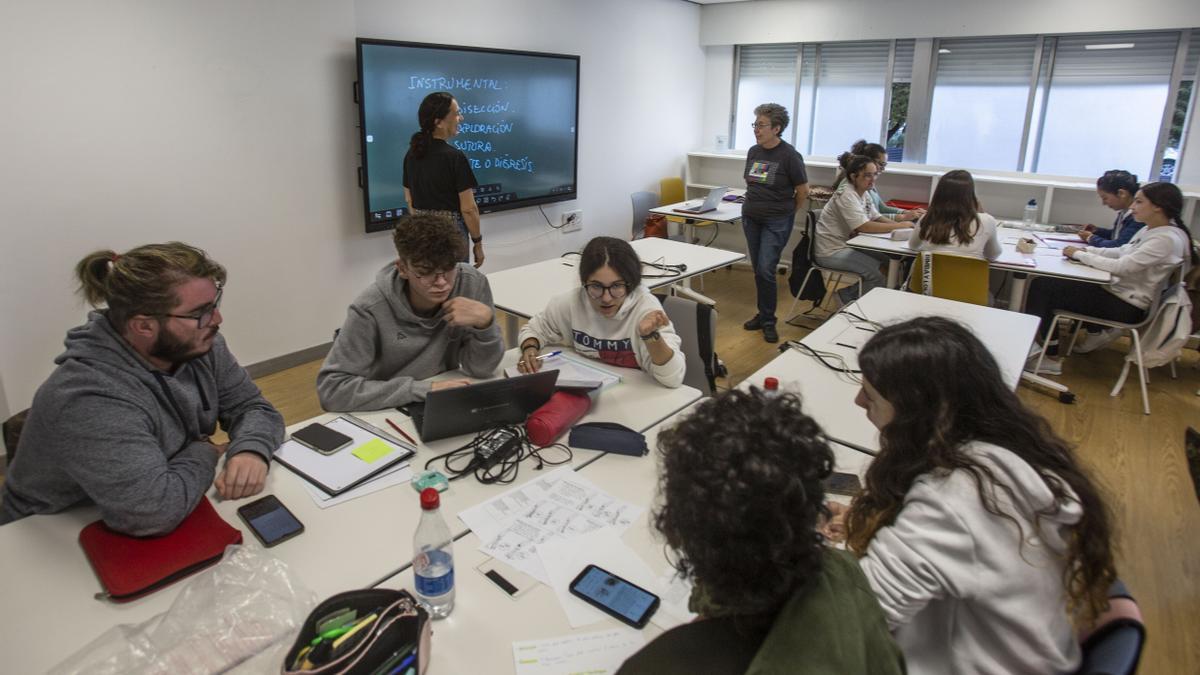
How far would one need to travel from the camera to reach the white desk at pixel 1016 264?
12.7 feet

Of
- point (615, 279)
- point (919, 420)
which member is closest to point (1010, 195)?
point (615, 279)

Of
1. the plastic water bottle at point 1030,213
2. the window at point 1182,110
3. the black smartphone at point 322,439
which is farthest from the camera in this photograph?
the plastic water bottle at point 1030,213

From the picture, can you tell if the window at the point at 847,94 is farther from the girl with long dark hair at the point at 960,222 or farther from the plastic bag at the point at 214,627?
the plastic bag at the point at 214,627

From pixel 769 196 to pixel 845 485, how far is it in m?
3.45

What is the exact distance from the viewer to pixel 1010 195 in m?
5.64

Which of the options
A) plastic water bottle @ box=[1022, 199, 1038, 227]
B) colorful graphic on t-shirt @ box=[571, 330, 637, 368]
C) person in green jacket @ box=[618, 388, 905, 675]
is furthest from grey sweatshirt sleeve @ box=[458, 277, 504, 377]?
plastic water bottle @ box=[1022, 199, 1038, 227]

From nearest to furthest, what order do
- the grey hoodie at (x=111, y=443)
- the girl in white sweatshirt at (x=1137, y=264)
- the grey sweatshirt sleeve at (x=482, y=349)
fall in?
the grey hoodie at (x=111, y=443)
the grey sweatshirt sleeve at (x=482, y=349)
the girl in white sweatshirt at (x=1137, y=264)

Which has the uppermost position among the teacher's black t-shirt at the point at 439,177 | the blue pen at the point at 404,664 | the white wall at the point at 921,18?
the white wall at the point at 921,18

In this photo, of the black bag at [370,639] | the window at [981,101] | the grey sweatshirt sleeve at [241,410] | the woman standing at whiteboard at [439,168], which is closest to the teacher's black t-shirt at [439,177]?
the woman standing at whiteboard at [439,168]

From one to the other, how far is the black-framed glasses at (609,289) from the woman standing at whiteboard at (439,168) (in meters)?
1.58

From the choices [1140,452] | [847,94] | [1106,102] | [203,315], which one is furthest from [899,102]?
[203,315]

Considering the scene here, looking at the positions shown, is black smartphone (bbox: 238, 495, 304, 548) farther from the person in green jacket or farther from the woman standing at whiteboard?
the woman standing at whiteboard

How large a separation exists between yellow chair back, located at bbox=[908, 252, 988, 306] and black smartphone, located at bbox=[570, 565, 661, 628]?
3.12 metres

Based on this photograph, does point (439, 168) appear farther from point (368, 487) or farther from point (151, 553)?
point (151, 553)
